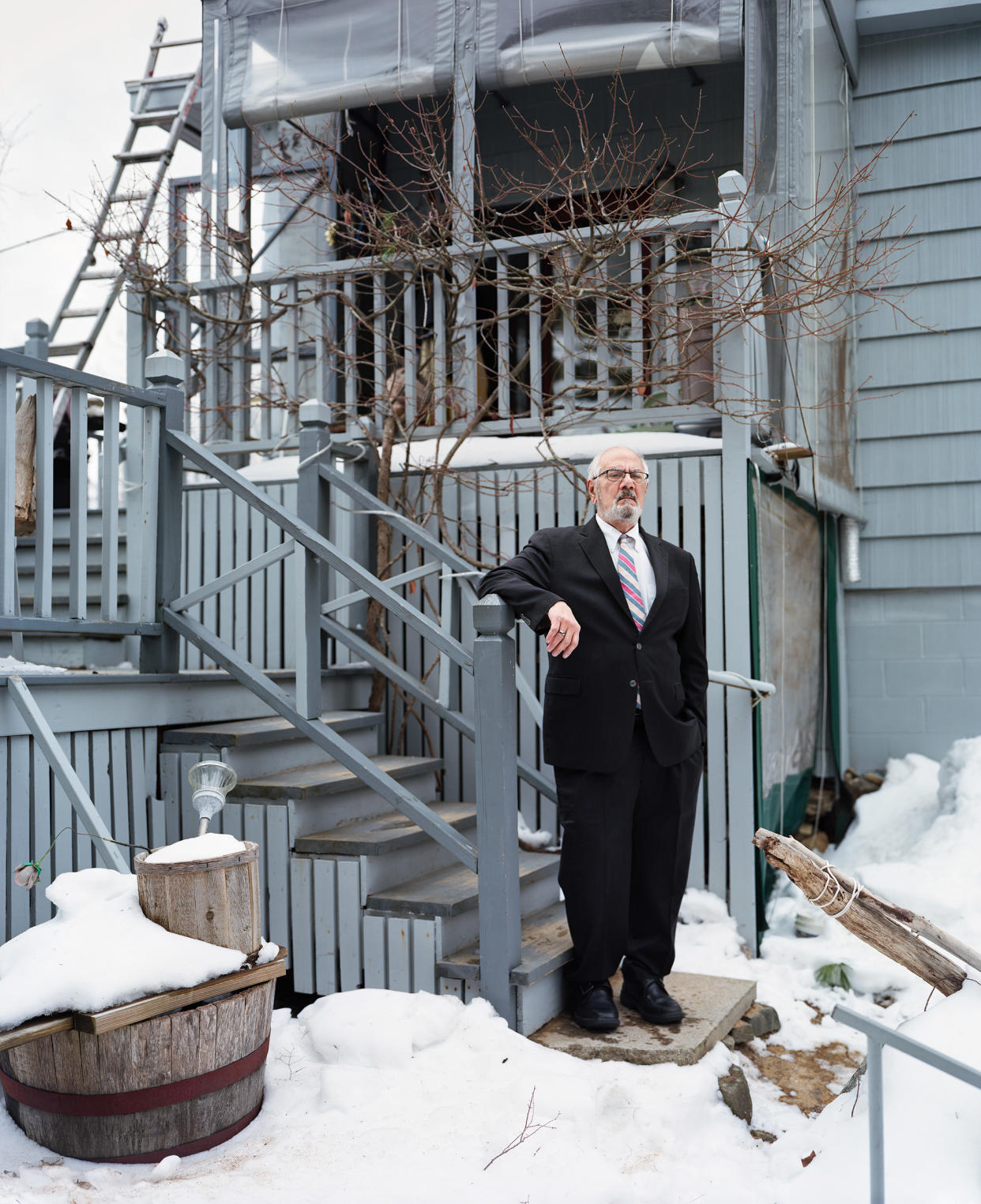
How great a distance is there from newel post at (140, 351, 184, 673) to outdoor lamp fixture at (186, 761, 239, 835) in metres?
1.25

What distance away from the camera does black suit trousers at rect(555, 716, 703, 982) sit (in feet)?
11.0

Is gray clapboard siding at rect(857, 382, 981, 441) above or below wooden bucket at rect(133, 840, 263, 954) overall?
above

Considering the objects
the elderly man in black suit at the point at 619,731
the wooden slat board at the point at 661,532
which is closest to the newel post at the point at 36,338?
the wooden slat board at the point at 661,532

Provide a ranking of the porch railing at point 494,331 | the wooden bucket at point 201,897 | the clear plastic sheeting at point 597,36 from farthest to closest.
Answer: the clear plastic sheeting at point 597,36, the porch railing at point 494,331, the wooden bucket at point 201,897

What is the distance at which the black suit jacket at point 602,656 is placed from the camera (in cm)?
331

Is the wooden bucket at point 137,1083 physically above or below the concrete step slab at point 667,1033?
above

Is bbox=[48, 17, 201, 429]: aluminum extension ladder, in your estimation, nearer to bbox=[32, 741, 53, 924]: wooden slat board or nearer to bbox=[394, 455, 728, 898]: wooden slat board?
bbox=[394, 455, 728, 898]: wooden slat board

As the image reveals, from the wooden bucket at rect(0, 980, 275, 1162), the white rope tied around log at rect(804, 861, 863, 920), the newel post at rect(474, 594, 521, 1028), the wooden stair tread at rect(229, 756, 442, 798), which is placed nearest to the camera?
the wooden bucket at rect(0, 980, 275, 1162)

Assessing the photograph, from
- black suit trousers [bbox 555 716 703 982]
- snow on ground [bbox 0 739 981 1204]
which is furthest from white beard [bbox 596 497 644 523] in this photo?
snow on ground [bbox 0 739 981 1204]

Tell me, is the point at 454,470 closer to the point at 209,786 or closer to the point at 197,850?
the point at 209,786

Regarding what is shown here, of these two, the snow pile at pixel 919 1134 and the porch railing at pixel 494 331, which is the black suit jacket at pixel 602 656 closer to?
the snow pile at pixel 919 1134

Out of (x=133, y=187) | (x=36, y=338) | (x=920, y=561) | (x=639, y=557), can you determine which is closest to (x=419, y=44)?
(x=133, y=187)

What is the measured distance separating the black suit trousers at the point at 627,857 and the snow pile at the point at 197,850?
1.12 metres

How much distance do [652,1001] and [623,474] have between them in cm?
165
